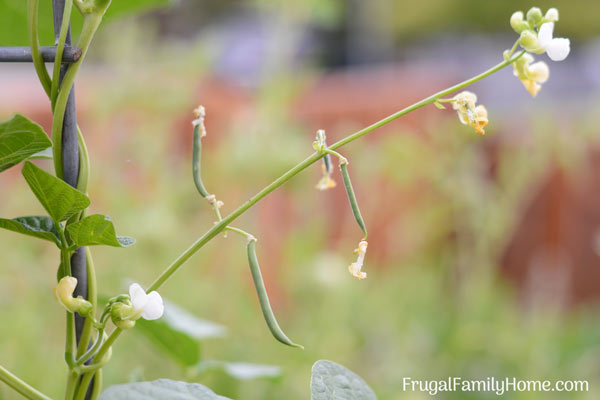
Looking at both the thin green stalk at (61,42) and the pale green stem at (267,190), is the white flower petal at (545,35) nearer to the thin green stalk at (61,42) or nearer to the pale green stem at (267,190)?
the pale green stem at (267,190)

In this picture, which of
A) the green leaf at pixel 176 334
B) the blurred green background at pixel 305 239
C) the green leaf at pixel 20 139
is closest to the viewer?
the green leaf at pixel 20 139

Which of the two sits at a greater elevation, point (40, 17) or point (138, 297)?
point (40, 17)

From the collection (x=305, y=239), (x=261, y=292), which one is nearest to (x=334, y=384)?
(x=261, y=292)

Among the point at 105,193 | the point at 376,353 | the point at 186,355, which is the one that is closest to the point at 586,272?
the point at 376,353

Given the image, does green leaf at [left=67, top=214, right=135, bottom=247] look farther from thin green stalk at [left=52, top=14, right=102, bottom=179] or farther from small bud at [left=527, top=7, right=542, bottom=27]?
small bud at [left=527, top=7, right=542, bottom=27]

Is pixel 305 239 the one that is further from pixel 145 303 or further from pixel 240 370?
pixel 145 303

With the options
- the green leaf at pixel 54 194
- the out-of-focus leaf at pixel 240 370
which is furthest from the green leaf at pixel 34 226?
the out-of-focus leaf at pixel 240 370
